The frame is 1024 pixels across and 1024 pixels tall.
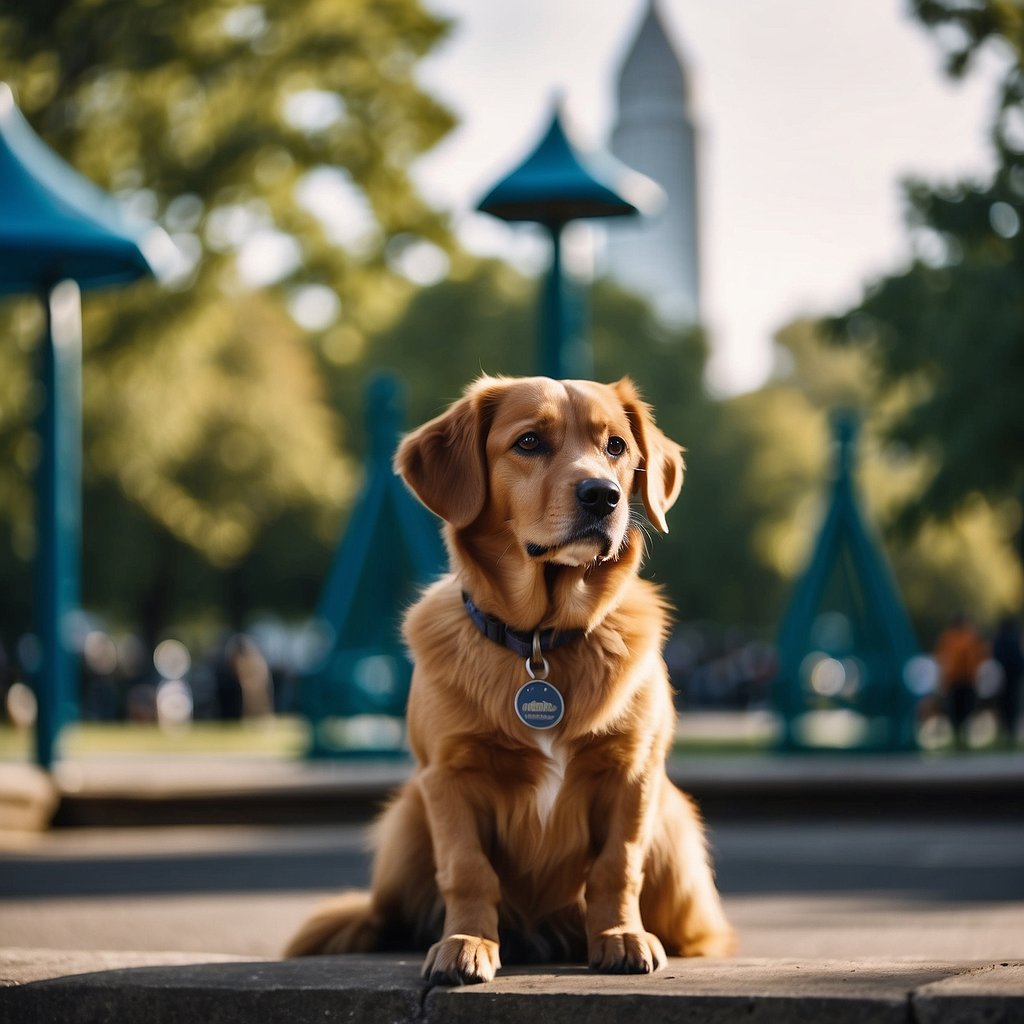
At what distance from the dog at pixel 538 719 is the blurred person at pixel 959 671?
1682cm

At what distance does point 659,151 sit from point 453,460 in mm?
127414

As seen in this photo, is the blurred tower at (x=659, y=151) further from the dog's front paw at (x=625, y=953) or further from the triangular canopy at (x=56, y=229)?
the dog's front paw at (x=625, y=953)

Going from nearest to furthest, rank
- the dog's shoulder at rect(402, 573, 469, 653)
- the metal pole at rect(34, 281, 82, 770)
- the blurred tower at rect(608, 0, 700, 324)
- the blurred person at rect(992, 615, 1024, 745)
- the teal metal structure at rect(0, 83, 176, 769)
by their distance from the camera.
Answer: the dog's shoulder at rect(402, 573, 469, 653)
the teal metal structure at rect(0, 83, 176, 769)
the metal pole at rect(34, 281, 82, 770)
the blurred person at rect(992, 615, 1024, 745)
the blurred tower at rect(608, 0, 700, 324)

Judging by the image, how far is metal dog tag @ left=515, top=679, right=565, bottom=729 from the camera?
4.10 m

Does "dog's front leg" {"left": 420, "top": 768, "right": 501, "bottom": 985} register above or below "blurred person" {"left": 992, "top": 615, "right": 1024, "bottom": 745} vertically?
above

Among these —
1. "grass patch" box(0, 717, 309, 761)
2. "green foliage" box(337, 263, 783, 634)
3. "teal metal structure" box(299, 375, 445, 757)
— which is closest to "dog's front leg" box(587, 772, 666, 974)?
"teal metal structure" box(299, 375, 445, 757)

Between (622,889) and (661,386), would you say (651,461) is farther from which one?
(661,386)

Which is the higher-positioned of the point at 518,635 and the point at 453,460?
the point at 453,460

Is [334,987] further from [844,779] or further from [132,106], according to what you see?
[132,106]

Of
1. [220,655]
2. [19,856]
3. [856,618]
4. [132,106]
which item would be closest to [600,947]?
[19,856]

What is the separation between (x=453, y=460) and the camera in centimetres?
450

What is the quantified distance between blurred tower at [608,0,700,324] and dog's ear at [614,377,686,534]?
4572 inches

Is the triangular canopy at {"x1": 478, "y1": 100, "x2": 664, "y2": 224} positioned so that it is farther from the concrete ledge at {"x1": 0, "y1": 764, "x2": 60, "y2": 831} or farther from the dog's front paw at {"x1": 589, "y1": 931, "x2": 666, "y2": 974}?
the dog's front paw at {"x1": 589, "y1": 931, "x2": 666, "y2": 974}

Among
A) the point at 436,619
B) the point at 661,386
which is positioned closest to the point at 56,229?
the point at 436,619
